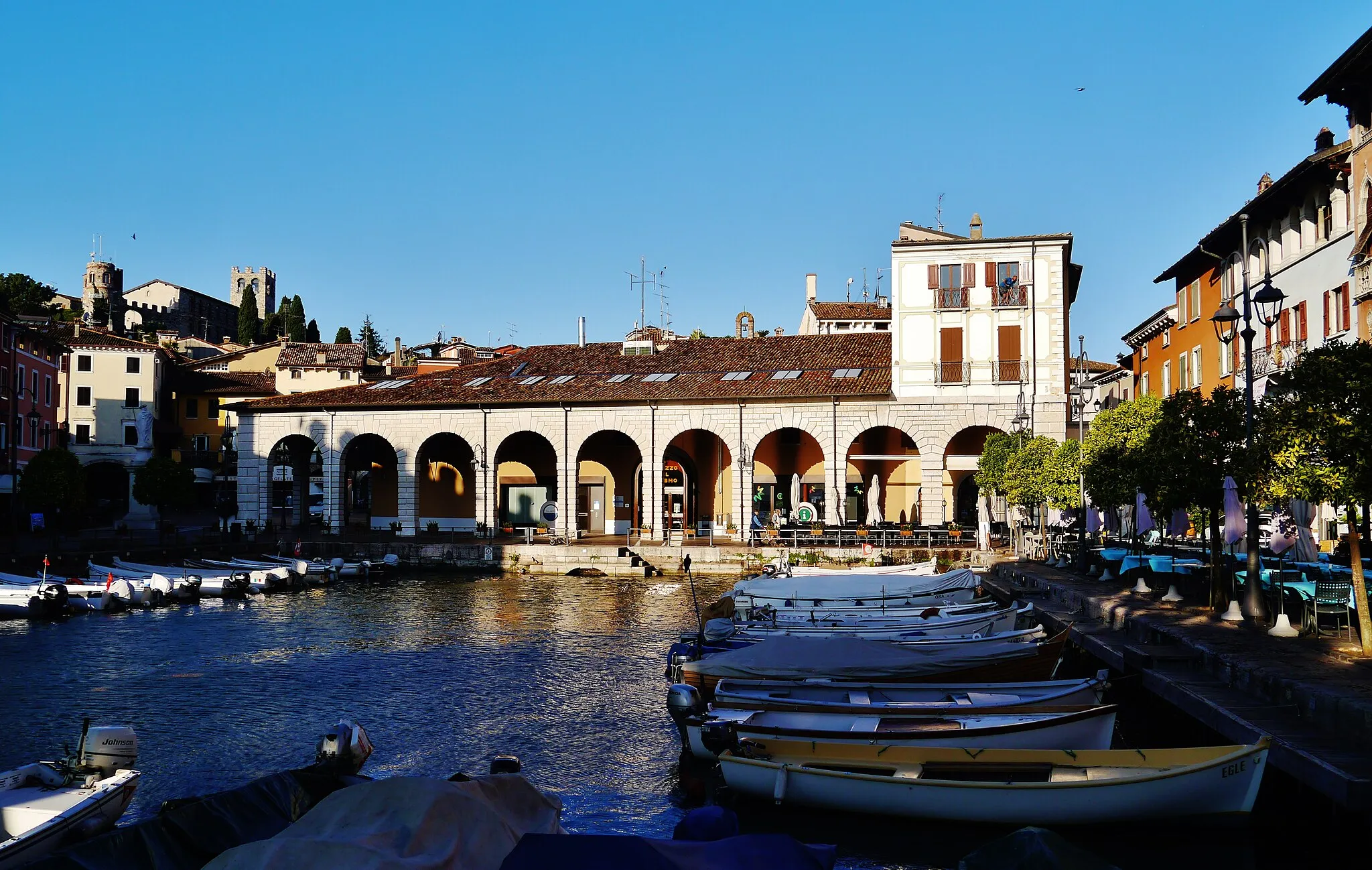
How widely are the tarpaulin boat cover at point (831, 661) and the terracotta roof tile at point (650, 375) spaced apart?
27495 millimetres

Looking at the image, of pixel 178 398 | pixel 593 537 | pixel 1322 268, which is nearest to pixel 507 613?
pixel 593 537

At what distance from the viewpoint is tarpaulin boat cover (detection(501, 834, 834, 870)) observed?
22.5ft

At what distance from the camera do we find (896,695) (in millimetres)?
14789

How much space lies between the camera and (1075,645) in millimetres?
21031

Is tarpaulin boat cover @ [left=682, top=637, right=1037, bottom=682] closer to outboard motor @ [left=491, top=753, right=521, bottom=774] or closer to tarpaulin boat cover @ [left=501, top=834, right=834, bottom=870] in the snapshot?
outboard motor @ [left=491, top=753, right=521, bottom=774]

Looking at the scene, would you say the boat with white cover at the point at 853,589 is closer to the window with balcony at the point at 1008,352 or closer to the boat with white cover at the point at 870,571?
the boat with white cover at the point at 870,571

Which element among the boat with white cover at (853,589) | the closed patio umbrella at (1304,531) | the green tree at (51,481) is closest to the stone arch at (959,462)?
the boat with white cover at (853,589)

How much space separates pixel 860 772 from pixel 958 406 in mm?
32669

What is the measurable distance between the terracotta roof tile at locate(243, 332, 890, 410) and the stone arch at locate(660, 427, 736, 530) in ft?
10.4

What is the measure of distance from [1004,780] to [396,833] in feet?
22.4

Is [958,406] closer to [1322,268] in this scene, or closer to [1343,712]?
[1322,268]

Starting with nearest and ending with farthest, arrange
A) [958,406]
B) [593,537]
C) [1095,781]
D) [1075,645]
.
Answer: [1095,781] → [1075,645] → [958,406] → [593,537]

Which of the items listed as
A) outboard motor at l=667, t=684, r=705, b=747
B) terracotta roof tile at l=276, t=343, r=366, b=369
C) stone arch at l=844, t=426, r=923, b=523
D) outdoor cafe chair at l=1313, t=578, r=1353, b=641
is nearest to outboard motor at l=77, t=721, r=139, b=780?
outboard motor at l=667, t=684, r=705, b=747

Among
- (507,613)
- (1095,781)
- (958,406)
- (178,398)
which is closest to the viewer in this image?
(1095,781)
